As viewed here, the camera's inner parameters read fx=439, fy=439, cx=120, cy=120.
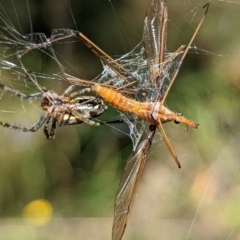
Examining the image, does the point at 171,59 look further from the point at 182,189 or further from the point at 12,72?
the point at 182,189

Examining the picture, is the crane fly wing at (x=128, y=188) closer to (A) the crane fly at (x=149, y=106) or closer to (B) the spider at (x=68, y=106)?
(A) the crane fly at (x=149, y=106)

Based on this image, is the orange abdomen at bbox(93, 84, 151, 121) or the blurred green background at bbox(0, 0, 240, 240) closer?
the orange abdomen at bbox(93, 84, 151, 121)

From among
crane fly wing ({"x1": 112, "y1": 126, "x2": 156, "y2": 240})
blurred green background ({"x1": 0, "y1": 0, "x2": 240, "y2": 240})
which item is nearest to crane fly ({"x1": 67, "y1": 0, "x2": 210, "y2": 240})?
crane fly wing ({"x1": 112, "y1": 126, "x2": 156, "y2": 240})

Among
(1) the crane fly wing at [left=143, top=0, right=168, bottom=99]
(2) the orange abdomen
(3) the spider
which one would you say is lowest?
(3) the spider

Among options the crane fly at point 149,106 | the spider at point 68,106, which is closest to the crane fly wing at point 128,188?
the crane fly at point 149,106

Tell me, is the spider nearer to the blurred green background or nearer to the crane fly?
the crane fly

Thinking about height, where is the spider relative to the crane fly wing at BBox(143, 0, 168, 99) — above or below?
below

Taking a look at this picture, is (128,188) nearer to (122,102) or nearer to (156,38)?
(122,102)
